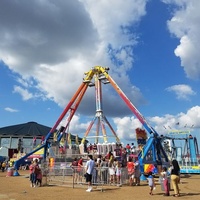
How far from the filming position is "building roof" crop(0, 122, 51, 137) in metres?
66.2

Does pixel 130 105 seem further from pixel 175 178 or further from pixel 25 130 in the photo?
pixel 25 130

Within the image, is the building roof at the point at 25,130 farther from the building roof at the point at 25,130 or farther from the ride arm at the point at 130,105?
the ride arm at the point at 130,105

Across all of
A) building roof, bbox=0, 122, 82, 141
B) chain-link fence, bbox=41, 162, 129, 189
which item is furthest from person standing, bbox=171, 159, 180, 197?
building roof, bbox=0, 122, 82, 141

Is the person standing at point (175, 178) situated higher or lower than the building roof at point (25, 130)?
lower

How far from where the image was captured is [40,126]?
76000 mm

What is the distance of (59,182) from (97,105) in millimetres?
23427

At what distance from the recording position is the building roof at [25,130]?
66.2 metres

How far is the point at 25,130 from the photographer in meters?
69.4

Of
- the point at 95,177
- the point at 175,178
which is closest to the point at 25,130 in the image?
the point at 95,177

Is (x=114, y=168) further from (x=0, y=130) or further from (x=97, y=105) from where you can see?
(x=0, y=130)

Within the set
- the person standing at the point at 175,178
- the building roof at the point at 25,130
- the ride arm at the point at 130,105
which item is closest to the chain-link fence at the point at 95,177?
the person standing at the point at 175,178

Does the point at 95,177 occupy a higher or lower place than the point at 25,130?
lower

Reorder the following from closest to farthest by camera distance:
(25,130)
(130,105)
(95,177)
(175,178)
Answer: (175,178)
(95,177)
(130,105)
(25,130)

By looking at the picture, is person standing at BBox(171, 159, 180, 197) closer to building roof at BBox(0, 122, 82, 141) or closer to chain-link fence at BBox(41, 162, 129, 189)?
chain-link fence at BBox(41, 162, 129, 189)
